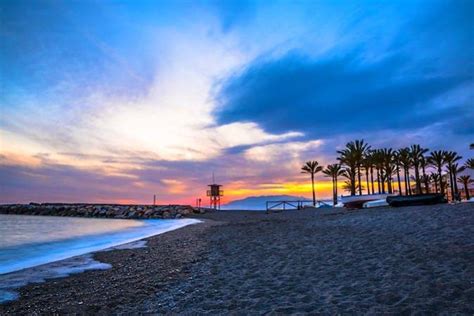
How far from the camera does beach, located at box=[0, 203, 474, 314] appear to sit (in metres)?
5.75

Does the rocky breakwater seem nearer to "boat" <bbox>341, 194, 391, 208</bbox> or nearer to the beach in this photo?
"boat" <bbox>341, 194, 391, 208</bbox>

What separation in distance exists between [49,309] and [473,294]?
26.2 feet

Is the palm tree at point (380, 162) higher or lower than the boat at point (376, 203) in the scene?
higher

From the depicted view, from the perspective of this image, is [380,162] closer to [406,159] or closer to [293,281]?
[406,159]

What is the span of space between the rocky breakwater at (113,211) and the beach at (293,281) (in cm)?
4724

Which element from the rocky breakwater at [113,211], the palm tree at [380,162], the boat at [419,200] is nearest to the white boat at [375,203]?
the boat at [419,200]

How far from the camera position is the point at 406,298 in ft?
18.4

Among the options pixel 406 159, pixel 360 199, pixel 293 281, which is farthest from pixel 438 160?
pixel 293 281

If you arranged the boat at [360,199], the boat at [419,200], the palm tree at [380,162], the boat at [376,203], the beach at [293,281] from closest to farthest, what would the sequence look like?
1. the beach at [293,281]
2. the boat at [419,200]
3. the boat at [376,203]
4. the boat at [360,199]
5. the palm tree at [380,162]

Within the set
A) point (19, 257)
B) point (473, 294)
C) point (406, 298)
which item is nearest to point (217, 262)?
point (406, 298)

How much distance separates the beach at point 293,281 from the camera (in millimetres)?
5754

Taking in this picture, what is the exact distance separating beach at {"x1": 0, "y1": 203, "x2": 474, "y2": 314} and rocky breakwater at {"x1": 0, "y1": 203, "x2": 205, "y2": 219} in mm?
47240

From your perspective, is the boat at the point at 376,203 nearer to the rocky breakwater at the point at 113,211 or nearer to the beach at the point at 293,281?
the beach at the point at 293,281

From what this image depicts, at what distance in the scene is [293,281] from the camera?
24.2 ft
